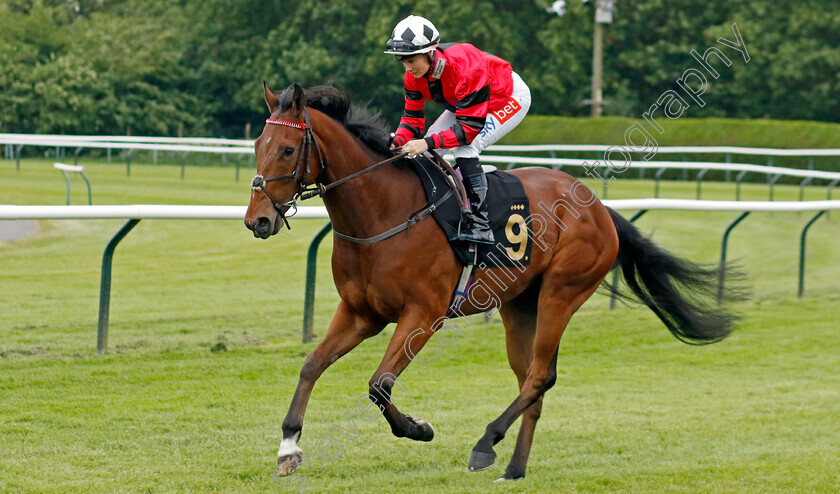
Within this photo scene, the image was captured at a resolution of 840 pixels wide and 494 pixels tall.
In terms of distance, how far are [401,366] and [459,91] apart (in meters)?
1.14

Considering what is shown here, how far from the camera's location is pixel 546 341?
176 inches

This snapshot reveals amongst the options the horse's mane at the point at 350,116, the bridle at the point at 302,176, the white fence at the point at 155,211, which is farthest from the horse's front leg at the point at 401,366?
the white fence at the point at 155,211

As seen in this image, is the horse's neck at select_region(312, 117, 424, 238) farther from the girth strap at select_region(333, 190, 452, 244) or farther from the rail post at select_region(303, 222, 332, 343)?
the rail post at select_region(303, 222, 332, 343)

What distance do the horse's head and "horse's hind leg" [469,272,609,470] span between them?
1.31 m

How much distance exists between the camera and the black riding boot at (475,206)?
4.16 m

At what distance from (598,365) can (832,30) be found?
23.4m

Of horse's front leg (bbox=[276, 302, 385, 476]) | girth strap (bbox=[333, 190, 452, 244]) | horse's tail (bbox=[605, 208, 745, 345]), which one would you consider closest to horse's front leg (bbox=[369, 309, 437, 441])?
horse's front leg (bbox=[276, 302, 385, 476])

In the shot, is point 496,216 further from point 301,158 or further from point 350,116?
point 301,158

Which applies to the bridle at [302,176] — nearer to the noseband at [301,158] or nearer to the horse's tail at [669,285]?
the noseband at [301,158]

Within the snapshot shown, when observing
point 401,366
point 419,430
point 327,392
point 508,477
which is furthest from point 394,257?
point 327,392

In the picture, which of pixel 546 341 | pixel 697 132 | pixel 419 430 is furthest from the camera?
pixel 697 132

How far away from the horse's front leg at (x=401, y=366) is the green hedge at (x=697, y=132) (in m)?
17.7

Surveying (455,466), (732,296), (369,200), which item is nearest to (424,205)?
(369,200)

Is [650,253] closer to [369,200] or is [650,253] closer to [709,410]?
[709,410]
